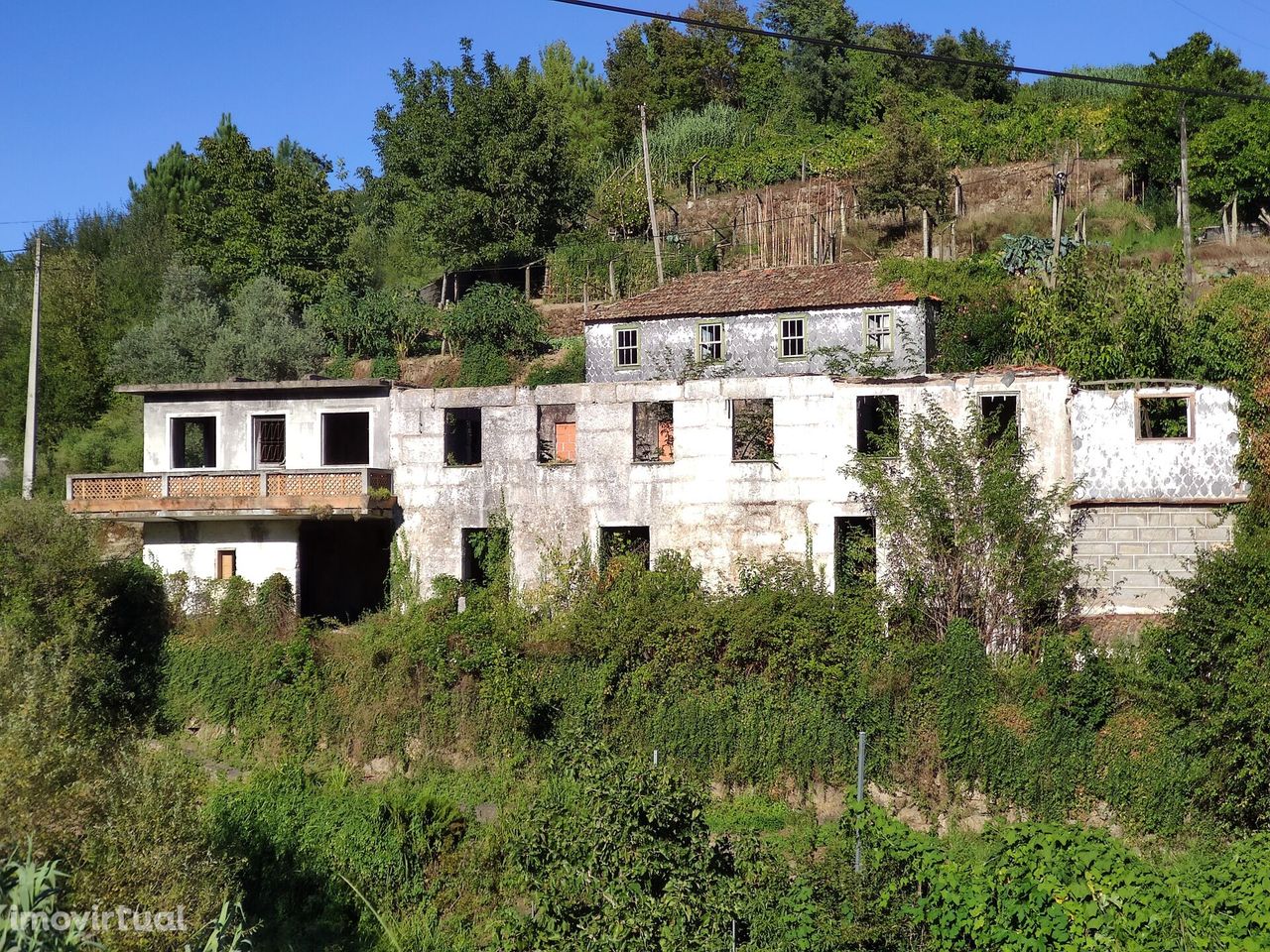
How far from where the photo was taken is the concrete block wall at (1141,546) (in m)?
24.4

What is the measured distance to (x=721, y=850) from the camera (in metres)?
18.4

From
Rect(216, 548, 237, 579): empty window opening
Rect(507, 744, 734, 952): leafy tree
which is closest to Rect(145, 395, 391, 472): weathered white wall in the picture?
Rect(216, 548, 237, 579): empty window opening

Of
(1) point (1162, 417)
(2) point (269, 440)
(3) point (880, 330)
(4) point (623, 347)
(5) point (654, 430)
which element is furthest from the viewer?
(4) point (623, 347)

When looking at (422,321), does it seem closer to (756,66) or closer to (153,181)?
(153,181)

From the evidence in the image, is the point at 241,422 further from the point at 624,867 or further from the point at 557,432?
the point at 624,867

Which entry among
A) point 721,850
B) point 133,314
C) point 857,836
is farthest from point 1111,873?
point 133,314

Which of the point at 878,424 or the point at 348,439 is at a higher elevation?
the point at 348,439

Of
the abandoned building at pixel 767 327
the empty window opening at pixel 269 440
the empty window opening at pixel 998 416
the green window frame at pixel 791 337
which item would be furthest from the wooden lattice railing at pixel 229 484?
the empty window opening at pixel 998 416

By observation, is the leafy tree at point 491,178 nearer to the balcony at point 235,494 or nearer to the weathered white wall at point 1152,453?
the balcony at point 235,494

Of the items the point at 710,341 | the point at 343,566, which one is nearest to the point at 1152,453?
the point at 710,341

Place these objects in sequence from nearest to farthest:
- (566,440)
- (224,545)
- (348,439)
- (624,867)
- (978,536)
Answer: (624,867) → (978,536) → (566,440) → (224,545) → (348,439)

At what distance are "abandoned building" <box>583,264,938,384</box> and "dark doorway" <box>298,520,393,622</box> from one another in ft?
23.8

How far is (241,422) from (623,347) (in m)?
9.94

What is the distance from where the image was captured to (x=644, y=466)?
28.0 meters
